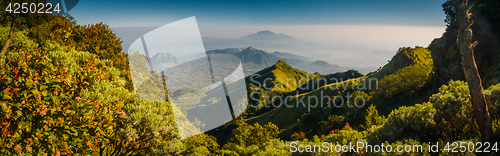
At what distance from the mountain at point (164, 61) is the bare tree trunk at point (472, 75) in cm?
1174

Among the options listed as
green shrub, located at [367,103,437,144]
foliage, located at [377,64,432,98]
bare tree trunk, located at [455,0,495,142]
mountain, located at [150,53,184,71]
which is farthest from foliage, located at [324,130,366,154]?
foliage, located at [377,64,432,98]

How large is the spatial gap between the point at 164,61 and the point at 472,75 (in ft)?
40.7

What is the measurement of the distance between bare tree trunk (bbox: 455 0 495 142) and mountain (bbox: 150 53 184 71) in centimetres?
1174

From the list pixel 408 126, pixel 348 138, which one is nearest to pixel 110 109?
pixel 348 138

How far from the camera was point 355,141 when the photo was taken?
8227 mm

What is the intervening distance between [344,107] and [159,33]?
97547mm

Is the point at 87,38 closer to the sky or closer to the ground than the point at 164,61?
closer to the sky

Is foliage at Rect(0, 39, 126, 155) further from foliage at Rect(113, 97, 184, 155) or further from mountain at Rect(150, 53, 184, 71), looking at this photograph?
mountain at Rect(150, 53, 184, 71)

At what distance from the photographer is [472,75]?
21.6 ft

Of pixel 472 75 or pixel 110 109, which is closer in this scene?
pixel 472 75

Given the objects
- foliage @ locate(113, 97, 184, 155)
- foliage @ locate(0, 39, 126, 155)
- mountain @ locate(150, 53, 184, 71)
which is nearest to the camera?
foliage @ locate(0, 39, 126, 155)

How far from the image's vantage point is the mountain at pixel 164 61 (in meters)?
11.0

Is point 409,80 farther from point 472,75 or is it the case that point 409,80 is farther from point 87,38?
point 87,38

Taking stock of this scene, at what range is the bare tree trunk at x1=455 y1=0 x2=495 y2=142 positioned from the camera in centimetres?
629
